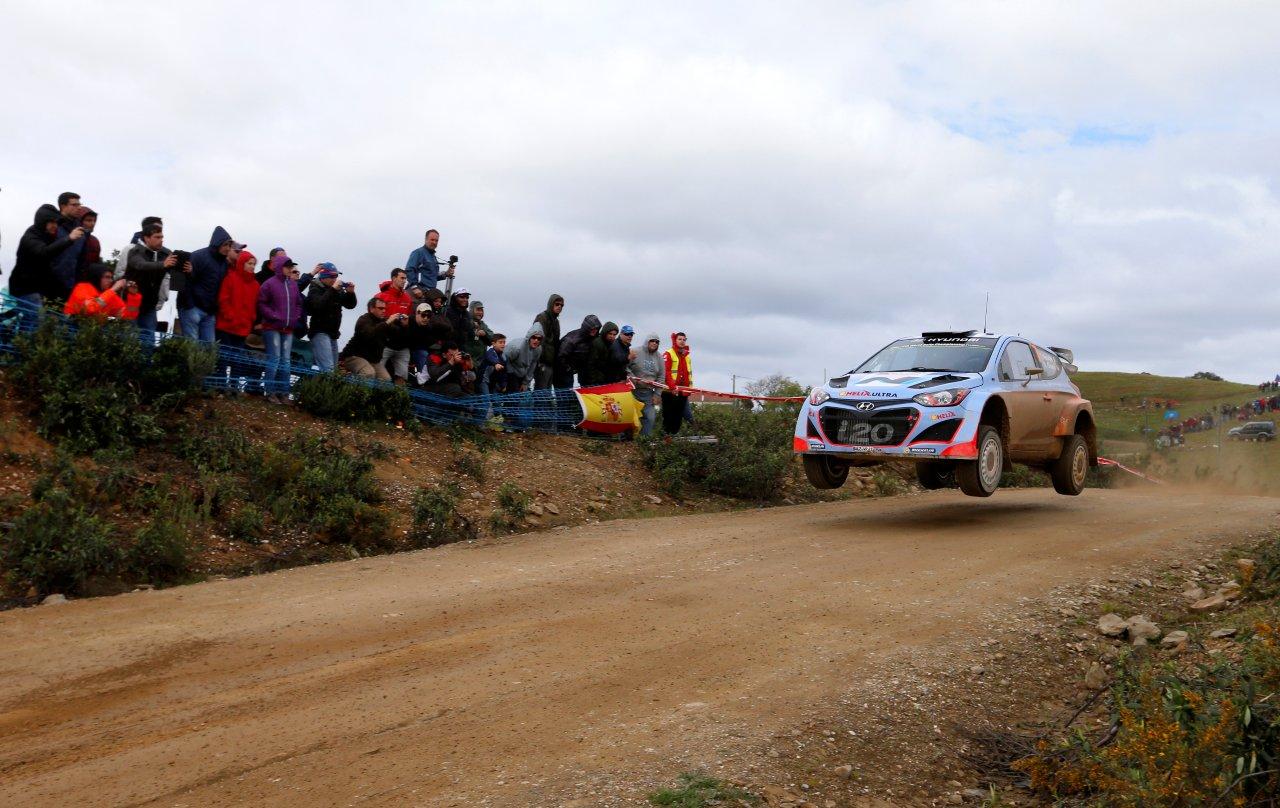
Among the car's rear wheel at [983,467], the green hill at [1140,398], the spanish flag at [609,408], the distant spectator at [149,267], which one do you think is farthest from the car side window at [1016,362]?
the distant spectator at [149,267]

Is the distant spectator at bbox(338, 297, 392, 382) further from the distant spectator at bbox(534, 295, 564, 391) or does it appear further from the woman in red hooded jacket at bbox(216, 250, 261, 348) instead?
the distant spectator at bbox(534, 295, 564, 391)

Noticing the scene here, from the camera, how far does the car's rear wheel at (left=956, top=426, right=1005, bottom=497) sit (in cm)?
1202

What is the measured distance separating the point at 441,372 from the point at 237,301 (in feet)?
10.6

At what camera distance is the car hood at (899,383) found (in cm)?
1215

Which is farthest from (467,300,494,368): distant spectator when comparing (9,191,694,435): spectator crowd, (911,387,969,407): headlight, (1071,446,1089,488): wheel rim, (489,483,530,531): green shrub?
(1071,446,1089,488): wheel rim

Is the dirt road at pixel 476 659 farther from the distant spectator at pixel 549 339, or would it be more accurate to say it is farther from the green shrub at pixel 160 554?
the distant spectator at pixel 549 339

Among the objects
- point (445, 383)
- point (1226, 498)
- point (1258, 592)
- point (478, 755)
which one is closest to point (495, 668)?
point (478, 755)

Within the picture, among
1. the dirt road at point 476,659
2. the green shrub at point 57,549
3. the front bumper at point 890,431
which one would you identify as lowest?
the dirt road at point 476,659

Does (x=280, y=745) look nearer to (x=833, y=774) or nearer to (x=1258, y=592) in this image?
(x=833, y=774)

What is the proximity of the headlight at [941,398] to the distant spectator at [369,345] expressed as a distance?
23.9 ft

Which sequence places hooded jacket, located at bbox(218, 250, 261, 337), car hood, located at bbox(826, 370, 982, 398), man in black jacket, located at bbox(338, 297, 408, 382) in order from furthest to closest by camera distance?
man in black jacket, located at bbox(338, 297, 408, 382)
hooded jacket, located at bbox(218, 250, 261, 337)
car hood, located at bbox(826, 370, 982, 398)

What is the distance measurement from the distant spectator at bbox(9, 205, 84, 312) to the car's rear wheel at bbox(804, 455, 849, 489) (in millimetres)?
8838

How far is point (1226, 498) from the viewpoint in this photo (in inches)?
704

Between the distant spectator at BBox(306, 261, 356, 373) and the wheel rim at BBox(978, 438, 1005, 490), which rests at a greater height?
the distant spectator at BBox(306, 261, 356, 373)
